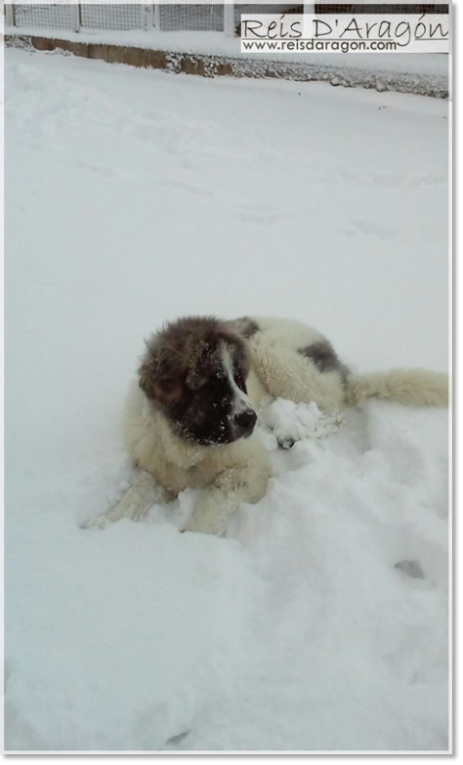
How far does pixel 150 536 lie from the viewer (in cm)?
256

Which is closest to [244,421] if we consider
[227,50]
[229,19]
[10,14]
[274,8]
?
[274,8]

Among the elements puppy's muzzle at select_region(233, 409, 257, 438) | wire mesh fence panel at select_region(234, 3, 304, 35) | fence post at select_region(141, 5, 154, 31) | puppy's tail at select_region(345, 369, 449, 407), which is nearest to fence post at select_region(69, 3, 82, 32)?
fence post at select_region(141, 5, 154, 31)

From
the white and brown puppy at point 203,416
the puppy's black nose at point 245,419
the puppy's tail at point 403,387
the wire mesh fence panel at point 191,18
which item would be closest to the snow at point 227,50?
the wire mesh fence panel at point 191,18

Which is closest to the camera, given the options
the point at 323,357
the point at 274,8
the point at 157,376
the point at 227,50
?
the point at 157,376

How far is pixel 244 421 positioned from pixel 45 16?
6.37m

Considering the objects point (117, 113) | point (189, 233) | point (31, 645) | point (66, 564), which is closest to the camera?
point (31, 645)

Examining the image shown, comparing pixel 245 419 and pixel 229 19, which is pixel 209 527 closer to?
pixel 245 419

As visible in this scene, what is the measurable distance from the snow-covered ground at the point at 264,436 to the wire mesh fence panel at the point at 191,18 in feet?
1.76

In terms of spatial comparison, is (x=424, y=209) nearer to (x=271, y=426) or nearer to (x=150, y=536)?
(x=271, y=426)

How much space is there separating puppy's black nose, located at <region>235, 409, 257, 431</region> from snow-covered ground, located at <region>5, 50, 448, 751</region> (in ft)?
1.02

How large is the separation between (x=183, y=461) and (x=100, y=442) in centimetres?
52

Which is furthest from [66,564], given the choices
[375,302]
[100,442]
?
[375,302]

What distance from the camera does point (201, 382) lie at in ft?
9.22

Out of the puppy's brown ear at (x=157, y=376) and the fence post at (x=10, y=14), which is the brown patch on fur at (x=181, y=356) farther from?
the fence post at (x=10, y=14)
